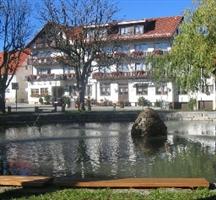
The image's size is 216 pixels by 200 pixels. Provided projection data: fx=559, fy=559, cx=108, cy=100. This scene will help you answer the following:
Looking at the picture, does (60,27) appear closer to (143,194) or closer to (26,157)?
(26,157)

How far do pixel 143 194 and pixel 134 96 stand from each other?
71.4 meters

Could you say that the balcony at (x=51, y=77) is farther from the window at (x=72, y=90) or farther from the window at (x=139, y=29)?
the window at (x=139, y=29)

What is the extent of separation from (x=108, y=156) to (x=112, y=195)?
927 centimetres

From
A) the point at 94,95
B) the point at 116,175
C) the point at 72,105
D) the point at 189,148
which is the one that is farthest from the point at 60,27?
the point at 116,175

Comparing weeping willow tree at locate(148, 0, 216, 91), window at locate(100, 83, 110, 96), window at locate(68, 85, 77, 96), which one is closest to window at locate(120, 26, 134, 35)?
window at locate(100, 83, 110, 96)

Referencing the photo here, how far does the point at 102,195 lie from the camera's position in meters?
11.4

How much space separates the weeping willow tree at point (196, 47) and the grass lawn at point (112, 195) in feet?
86.8

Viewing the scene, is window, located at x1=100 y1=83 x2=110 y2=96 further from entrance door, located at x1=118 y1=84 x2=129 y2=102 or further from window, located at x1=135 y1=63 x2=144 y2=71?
window, located at x1=135 y1=63 x2=144 y2=71

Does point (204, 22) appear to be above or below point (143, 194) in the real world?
above

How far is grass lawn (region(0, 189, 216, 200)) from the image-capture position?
36.3ft

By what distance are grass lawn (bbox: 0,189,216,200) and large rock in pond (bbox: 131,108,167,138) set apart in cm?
1552

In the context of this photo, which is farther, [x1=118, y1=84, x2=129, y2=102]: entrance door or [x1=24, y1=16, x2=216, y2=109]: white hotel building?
[x1=118, y1=84, x2=129, y2=102]: entrance door

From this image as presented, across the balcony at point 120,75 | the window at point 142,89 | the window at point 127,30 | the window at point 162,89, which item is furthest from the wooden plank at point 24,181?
the window at point 127,30

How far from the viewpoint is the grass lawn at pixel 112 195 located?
11.1 metres
